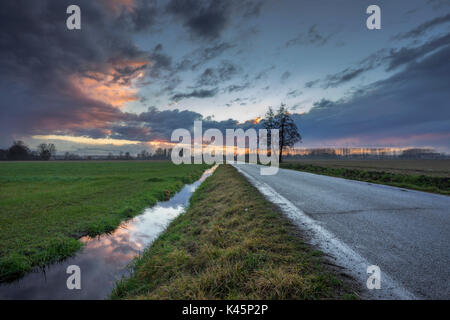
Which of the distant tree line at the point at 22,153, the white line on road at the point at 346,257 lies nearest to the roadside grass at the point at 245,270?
the white line on road at the point at 346,257

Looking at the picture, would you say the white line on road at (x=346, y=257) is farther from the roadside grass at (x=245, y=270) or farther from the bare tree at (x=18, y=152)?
the bare tree at (x=18, y=152)

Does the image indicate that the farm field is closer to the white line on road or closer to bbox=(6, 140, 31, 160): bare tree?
the white line on road

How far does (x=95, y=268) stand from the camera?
17.4 ft

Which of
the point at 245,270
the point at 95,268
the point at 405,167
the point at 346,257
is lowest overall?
the point at 95,268

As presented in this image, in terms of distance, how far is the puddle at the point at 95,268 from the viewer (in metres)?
4.29

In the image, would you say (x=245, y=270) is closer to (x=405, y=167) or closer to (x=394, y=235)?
(x=394, y=235)

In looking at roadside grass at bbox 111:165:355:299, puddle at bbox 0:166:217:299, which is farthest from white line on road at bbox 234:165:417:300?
puddle at bbox 0:166:217:299

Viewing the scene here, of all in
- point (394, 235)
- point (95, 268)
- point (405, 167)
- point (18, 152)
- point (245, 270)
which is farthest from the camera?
point (18, 152)

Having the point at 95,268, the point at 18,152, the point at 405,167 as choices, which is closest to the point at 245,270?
the point at 95,268

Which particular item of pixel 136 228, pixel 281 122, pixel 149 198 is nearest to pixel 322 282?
pixel 136 228

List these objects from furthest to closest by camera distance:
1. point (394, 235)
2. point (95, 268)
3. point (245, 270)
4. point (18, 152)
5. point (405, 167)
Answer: point (18, 152) → point (405, 167) → point (95, 268) → point (394, 235) → point (245, 270)

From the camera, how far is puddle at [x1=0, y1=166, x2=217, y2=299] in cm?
429

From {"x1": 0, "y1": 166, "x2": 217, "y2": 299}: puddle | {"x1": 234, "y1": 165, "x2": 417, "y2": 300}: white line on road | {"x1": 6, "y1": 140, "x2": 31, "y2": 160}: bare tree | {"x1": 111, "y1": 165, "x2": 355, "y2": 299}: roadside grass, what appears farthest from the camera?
{"x1": 6, "y1": 140, "x2": 31, "y2": 160}: bare tree
